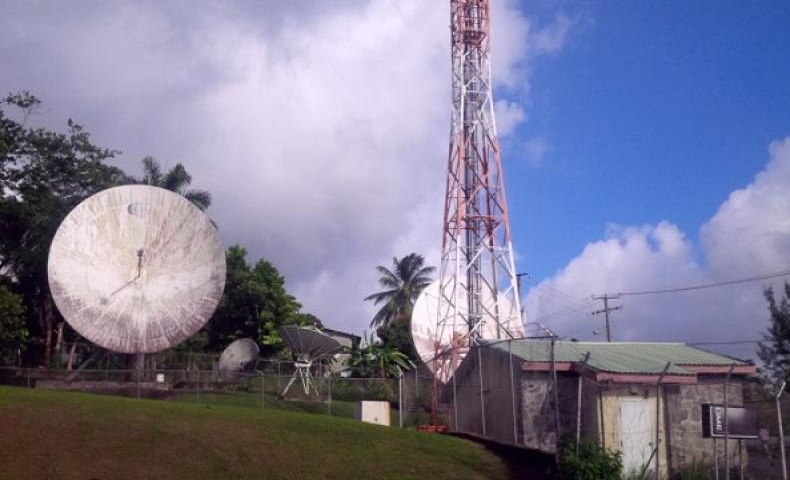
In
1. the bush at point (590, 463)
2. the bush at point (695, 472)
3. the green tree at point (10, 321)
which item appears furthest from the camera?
the green tree at point (10, 321)

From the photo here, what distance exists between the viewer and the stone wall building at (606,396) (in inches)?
1009

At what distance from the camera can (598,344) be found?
33125 mm

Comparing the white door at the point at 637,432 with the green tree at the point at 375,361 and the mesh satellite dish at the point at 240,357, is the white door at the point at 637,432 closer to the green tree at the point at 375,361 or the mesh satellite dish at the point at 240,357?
the mesh satellite dish at the point at 240,357

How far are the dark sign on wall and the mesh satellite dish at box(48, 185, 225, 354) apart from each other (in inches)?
858

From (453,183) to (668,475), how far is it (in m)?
17.4

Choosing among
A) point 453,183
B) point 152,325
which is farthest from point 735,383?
point 152,325

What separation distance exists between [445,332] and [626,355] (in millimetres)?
10417

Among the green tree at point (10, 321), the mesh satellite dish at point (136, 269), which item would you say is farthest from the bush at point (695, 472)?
the green tree at point (10, 321)

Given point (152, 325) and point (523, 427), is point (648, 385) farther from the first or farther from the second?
point (152, 325)

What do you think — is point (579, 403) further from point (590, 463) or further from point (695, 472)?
point (695, 472)

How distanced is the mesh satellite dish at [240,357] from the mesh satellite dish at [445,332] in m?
13.5

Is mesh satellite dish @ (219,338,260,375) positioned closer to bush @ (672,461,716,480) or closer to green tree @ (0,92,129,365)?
green tree @ (0,92,129,365)

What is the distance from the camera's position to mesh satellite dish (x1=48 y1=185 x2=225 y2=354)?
3641 centimetres

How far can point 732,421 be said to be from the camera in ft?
72.2
